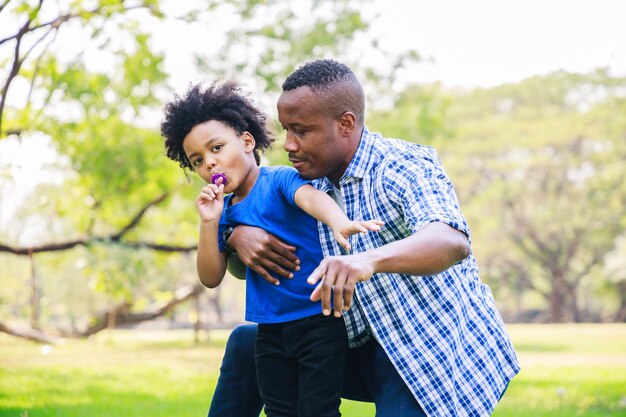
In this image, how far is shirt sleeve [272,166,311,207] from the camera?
2.91 m

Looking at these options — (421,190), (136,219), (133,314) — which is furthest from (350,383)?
(133,314)

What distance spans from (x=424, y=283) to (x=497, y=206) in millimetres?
31712

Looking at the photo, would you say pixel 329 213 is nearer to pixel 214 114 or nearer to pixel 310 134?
pixel 310 134

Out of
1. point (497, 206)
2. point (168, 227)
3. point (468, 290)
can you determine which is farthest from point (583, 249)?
point (468, 290)

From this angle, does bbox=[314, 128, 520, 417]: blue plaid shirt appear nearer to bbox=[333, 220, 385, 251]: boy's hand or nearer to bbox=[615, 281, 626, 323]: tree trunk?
bbox=[333, 220, 385, 251]: boy's hand

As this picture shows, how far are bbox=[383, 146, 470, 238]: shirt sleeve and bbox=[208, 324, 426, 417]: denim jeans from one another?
59 centimetres

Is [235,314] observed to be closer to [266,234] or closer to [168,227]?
[168,227]

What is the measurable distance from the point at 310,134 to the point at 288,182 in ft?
0.77

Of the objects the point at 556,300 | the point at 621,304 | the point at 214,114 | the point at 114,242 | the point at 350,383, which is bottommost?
the point at 621,304

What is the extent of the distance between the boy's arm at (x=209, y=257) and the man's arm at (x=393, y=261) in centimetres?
98

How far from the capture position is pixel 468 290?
2789mm

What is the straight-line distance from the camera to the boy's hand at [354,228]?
7.43 ft

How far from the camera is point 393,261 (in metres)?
2.14

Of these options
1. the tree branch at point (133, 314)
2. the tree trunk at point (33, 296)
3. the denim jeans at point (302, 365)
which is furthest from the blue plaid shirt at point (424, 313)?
the tree branch at point (133, 314)
